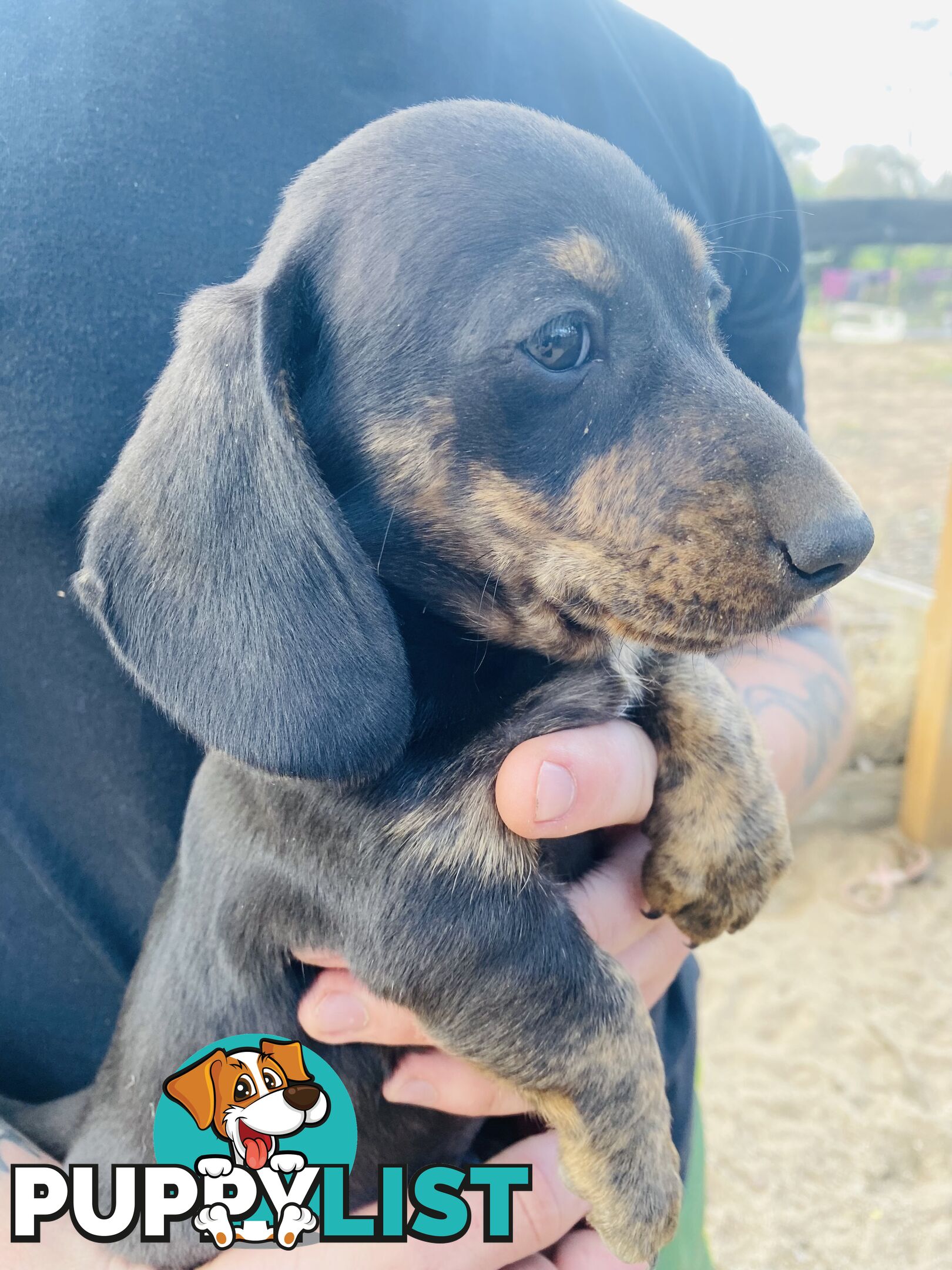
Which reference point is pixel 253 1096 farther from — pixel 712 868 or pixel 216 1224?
pixel 712 868

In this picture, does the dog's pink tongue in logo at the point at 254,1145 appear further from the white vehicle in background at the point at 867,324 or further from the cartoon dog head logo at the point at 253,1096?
the white vehicle in background at the point at 867,324

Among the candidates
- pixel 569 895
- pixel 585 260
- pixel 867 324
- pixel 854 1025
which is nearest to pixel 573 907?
pixel 569 895

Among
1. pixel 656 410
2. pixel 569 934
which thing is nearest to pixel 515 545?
pixel 656 410

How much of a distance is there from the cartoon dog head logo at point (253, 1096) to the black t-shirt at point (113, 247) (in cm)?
31

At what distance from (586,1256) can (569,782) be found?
811 millimetres

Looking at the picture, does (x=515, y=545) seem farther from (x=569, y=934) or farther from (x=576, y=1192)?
(x=576, y=1192)

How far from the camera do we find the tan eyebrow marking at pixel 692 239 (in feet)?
4.77

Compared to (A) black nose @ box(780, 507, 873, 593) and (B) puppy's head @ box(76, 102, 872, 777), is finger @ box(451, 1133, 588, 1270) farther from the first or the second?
(A) black nose @ box(780, 507, 873, 593)

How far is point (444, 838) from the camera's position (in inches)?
55.1

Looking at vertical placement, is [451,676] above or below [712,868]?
above

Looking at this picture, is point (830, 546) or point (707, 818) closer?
point (830, 546)

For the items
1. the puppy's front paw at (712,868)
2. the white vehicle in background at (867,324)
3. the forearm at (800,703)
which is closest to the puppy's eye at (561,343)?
the puppy's front paw at (712,868)

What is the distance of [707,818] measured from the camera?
160cm

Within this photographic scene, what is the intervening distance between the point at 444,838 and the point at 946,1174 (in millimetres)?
3138
